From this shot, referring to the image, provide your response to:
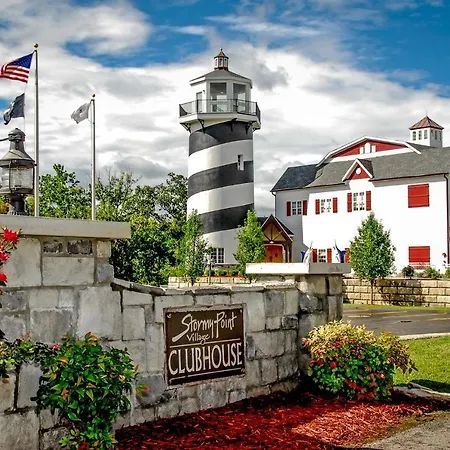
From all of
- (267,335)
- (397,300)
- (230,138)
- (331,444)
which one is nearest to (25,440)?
(331,444)

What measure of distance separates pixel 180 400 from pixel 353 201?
37957 mm

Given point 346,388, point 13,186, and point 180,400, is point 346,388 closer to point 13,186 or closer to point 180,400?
point 180,400

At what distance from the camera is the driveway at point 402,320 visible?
19.7 metres

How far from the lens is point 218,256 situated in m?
42.3

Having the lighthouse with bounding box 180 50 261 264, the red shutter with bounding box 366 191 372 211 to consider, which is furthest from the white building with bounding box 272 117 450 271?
the lighthouse with bounding box 180 50 261 264

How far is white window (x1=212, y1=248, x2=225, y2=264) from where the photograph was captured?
4209 cm

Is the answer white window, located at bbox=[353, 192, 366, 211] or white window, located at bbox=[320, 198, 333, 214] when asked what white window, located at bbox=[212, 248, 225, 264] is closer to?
white window, located at bbox=[320, 198, 333, 214]

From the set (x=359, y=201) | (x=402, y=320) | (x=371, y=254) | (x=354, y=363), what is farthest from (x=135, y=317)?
(x=359, y=201)

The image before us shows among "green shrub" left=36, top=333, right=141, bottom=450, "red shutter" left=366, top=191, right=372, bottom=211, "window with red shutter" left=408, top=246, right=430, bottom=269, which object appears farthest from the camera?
"red shutter" left=366, top=191, right=372, bottom=211

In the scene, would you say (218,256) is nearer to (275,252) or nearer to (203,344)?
(275,252)

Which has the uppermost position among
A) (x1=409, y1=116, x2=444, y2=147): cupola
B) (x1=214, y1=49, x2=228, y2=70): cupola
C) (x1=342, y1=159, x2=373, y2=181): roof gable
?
(x1=214, y1=49, x2=228, y2=70): cupola

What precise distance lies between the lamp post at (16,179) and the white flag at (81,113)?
3290mm

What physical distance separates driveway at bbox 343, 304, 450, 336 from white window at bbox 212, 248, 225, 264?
1471cm

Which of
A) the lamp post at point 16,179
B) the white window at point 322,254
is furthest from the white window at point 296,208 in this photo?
the lamp post at point 16,179
